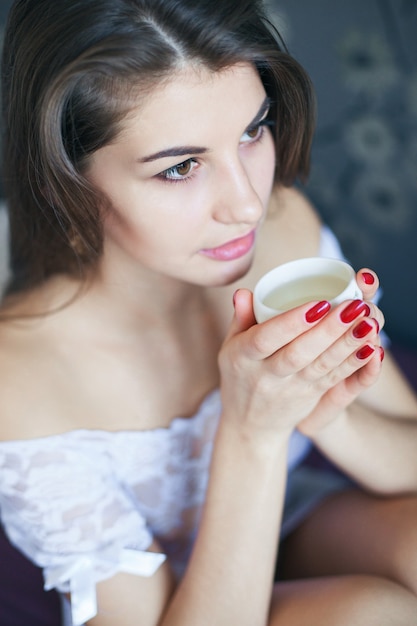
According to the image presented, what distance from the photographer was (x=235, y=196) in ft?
3.06

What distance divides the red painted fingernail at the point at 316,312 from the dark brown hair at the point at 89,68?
340 millimetres

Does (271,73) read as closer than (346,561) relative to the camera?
Yes

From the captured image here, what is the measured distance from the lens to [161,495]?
48.9 inches

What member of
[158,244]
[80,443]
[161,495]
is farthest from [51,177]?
[161,495]

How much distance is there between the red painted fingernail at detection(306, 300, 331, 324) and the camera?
80 cm

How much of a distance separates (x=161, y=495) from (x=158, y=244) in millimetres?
490

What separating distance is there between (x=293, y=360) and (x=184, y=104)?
0.34 meters

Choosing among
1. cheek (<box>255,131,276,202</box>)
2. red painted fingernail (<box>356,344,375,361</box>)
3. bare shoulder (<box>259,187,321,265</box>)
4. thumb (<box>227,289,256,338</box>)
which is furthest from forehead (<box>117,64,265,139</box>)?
bare shoulder (<box>259,187,321,265</box>)

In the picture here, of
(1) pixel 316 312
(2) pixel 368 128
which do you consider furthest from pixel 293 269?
(2) pixel 368 128

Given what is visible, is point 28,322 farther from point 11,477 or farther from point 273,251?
point 273,251

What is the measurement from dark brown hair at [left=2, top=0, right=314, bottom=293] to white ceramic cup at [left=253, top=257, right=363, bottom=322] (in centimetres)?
27

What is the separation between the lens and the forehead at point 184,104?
88 cm

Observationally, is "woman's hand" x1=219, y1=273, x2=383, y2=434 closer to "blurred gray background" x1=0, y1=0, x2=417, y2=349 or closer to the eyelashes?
the eyelashes

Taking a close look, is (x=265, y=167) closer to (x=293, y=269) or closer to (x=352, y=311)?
(x=293, y=269)
